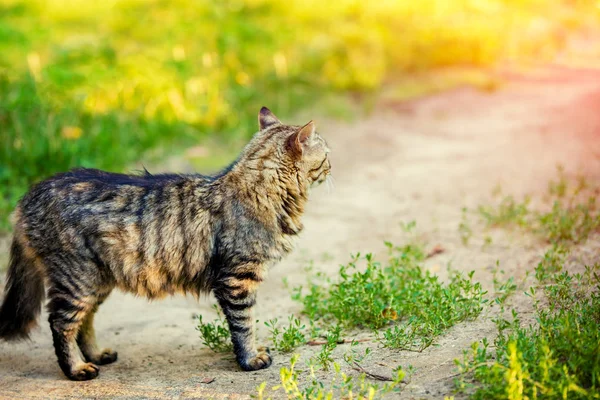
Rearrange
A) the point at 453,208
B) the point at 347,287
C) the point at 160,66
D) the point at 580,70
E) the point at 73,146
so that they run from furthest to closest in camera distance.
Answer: the point at 580,70, the point at 160,66, the point at 73,146, the point at 453,208, the point at 347,287

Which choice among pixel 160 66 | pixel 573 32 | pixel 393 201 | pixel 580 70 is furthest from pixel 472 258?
pixel 573 32

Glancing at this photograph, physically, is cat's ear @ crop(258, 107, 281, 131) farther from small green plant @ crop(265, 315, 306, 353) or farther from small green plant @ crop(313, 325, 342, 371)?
small green plant @ crop(313, 325, 342, 371)

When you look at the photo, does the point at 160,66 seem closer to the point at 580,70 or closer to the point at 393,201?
the point at 393,201

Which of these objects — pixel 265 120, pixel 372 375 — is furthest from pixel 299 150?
pixel 372 375

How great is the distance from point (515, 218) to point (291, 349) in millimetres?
2481

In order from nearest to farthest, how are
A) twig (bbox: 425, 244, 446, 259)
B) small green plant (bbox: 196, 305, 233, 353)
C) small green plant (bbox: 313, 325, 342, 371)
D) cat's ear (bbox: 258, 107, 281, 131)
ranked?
small green plant (bbox: 313, 325, 342, 371) < small green plant (bbox: 196, 305, 233, 353) < cat's ear (bbox: 258, 107, 281, 131) < twig (bbox: 425, 244, 446, 259)

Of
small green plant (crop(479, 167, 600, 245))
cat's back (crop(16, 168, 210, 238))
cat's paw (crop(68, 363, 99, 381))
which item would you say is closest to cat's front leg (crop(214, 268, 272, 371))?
cat's back (crop(16, 168, 210, 238))

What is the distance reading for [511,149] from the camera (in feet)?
25.4

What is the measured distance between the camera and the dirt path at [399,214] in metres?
4.13

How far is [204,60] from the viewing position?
8.84m

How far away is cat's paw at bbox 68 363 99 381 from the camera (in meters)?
4.34

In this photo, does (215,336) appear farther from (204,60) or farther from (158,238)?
(204,60)

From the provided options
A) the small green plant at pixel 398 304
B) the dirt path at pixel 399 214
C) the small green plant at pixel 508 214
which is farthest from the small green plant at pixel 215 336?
the small green plant at pixel 508 214

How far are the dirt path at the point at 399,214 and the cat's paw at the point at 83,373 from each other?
56mm
